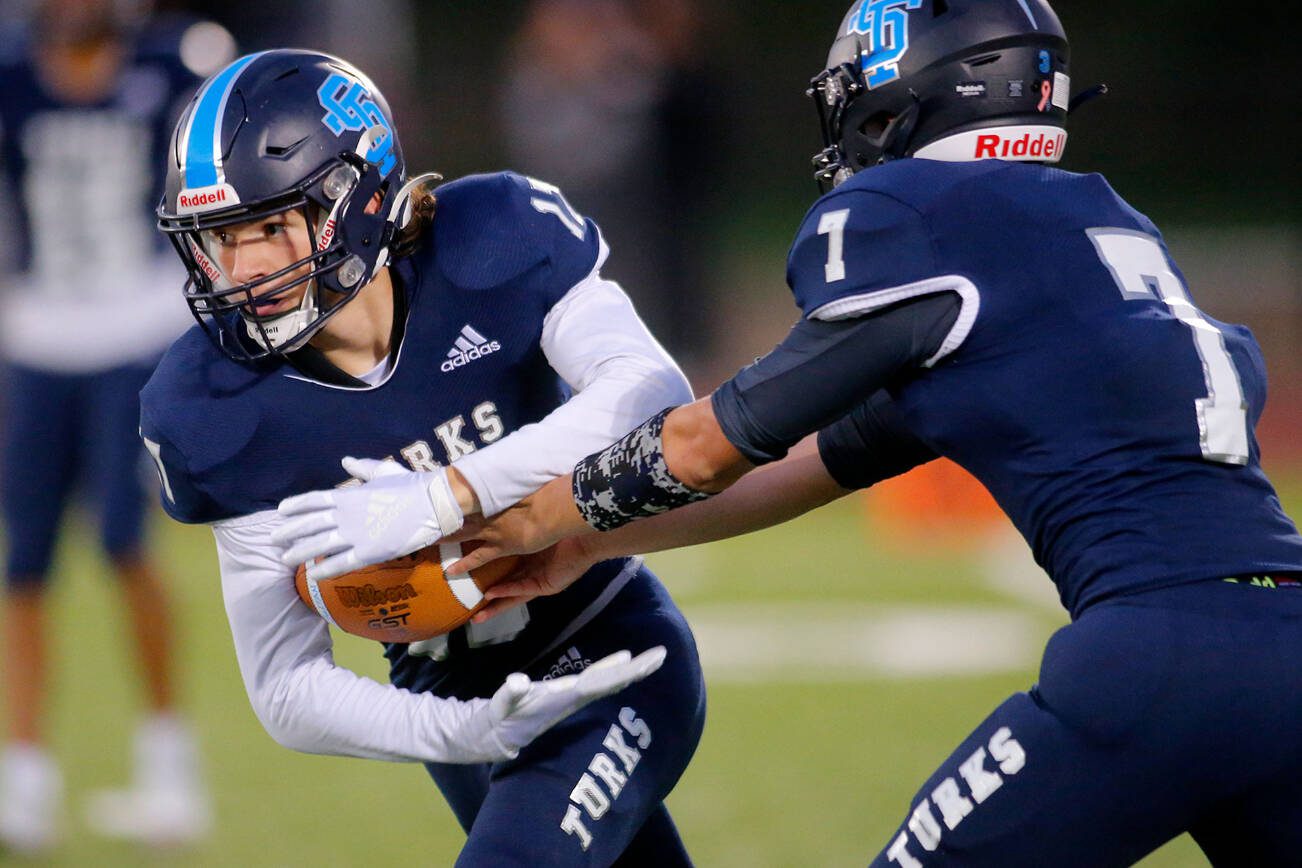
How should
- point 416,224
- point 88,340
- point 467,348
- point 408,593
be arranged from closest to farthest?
point 408,593, point 467,348, point 416,224, point 88,340

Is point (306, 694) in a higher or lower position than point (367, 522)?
lower

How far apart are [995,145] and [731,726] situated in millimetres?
3057

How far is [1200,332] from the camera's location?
219 centimetres

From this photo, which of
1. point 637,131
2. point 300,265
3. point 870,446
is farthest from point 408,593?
point 637,131

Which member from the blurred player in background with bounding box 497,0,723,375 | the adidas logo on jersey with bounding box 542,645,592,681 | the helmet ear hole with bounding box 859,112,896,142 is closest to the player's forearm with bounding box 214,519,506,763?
the adidas logo on jersey with bounding box 542,645,592,681

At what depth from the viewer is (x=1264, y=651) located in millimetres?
2029

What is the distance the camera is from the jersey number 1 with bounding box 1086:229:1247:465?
6.99ft

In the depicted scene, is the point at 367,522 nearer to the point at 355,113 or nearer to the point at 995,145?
the point at 355,113

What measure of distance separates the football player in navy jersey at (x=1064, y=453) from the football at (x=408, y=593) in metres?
0.26

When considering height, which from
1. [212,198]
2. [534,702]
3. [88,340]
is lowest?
[88,340]

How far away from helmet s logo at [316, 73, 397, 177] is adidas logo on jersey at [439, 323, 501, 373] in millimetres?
299

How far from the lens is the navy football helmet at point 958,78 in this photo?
93.4 inches

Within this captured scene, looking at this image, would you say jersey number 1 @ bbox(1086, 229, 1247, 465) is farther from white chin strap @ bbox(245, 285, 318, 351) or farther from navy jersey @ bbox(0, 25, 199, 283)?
navy jersey @ bbox(0, 25, 199, 283)

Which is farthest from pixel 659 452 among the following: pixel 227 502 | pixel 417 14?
pixel 417 14
